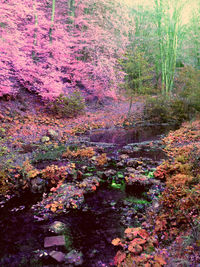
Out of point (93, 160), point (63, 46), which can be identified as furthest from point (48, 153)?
point (63, 46)

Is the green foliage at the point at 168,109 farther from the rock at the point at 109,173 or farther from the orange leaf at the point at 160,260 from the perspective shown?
the orange leaf at the point at 160,260

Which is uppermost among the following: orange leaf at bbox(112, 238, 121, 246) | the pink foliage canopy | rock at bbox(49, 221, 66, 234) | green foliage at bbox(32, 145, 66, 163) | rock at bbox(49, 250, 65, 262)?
the pink foliage canopy

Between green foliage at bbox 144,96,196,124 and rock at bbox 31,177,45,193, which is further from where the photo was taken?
green foliage at bbox 144,96,196,124

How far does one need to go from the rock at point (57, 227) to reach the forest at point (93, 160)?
0.02 m

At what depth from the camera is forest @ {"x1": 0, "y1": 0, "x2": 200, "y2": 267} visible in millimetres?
3504

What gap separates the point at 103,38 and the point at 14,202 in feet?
44.2

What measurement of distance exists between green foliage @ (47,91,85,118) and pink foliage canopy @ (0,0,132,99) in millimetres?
587

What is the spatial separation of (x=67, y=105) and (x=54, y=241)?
1049 centimetres

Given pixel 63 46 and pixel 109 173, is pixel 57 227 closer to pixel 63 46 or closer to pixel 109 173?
pixel 109 173

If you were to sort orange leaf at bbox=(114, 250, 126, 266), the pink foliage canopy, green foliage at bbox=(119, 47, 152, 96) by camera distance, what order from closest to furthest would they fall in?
orange leaf at bbox=(114, 250, 126, 266), the pink foliage canopy, green foliage at bbox=(119, 47, 152, 96)

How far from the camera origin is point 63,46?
1241cm

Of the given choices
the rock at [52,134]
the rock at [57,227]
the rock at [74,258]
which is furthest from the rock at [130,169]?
the rock at [52,134]

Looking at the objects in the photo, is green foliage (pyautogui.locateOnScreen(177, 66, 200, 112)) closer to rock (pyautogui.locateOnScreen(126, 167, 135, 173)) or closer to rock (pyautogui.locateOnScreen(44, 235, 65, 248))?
rock (pyautogui.locateOnScreen(126, 167, 135, 173))

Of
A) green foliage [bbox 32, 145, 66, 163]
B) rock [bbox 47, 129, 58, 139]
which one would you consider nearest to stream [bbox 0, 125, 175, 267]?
green foliage [bbox 32, 145, 66, 163]
